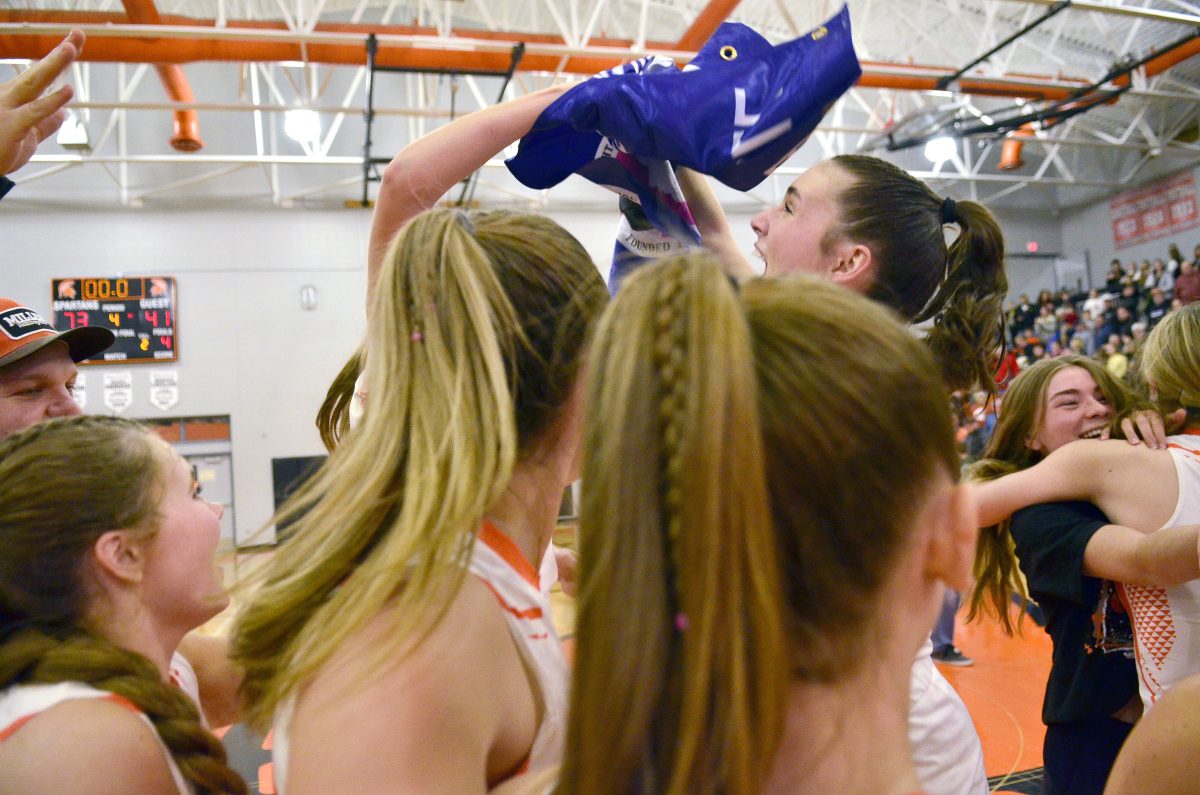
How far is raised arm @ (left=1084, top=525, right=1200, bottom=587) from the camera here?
5.08 feet

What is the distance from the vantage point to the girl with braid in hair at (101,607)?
98 cm

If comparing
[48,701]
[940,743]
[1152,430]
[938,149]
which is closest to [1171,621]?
[1152,430]

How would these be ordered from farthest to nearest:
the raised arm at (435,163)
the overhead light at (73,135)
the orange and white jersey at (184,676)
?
the overhead light at (73,135)
the orange and white jersey at (184,676)
the raised arm at (435,163)

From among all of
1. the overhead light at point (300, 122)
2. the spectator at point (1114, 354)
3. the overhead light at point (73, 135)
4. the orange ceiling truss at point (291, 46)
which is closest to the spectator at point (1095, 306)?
the spectator at point (1114, 354)

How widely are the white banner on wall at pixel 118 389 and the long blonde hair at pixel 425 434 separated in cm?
1113

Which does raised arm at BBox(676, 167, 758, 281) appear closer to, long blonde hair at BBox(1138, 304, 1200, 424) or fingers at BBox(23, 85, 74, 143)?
fingers at BBox(23, 85, 74, 143)

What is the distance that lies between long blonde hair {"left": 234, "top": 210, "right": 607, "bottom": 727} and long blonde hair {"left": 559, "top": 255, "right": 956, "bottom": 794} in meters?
0.16

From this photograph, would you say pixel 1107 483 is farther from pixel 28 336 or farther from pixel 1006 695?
pixel 1006 695

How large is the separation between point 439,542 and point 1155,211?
16.1m

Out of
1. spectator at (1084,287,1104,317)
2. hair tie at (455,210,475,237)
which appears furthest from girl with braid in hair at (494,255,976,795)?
spectator at (1084,287,1104,317)

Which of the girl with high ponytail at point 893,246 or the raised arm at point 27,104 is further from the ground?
the raised arm at point 27,104

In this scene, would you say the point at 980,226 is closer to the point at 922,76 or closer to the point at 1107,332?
the point at 922,76

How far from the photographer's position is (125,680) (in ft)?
3.45

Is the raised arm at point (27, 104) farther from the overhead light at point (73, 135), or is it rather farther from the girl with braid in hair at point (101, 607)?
the overhead light at point (73, 135)
